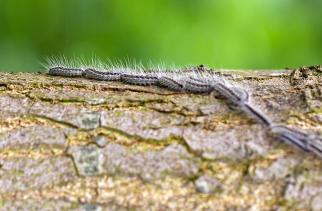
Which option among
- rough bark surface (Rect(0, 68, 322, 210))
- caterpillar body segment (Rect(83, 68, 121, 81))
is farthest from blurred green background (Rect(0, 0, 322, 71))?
rough bark surface (Rect(0, 68, 322, 210))

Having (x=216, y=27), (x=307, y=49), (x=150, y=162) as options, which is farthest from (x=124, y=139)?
(x=307, y=49)

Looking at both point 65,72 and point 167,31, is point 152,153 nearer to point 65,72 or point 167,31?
point 65,72

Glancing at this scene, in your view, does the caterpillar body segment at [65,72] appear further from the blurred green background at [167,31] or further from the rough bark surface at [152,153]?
the blurred green background at [167,31]

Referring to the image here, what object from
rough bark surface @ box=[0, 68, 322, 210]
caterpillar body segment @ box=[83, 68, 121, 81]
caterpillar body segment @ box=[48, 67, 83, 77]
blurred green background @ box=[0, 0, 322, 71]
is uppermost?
blurred green background @ box=[0, 0, 322, 71]

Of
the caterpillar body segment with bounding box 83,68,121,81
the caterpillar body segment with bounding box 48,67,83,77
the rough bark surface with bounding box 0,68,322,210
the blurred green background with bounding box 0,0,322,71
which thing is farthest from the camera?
the blurred green background with bounding box 0,0,322,71

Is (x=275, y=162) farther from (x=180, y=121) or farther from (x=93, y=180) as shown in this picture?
(x=93, y=180)

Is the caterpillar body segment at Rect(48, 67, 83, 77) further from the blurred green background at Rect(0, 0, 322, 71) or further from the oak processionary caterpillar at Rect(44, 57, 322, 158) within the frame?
the blurred green background at Rect(0, 0, 322, 71)
